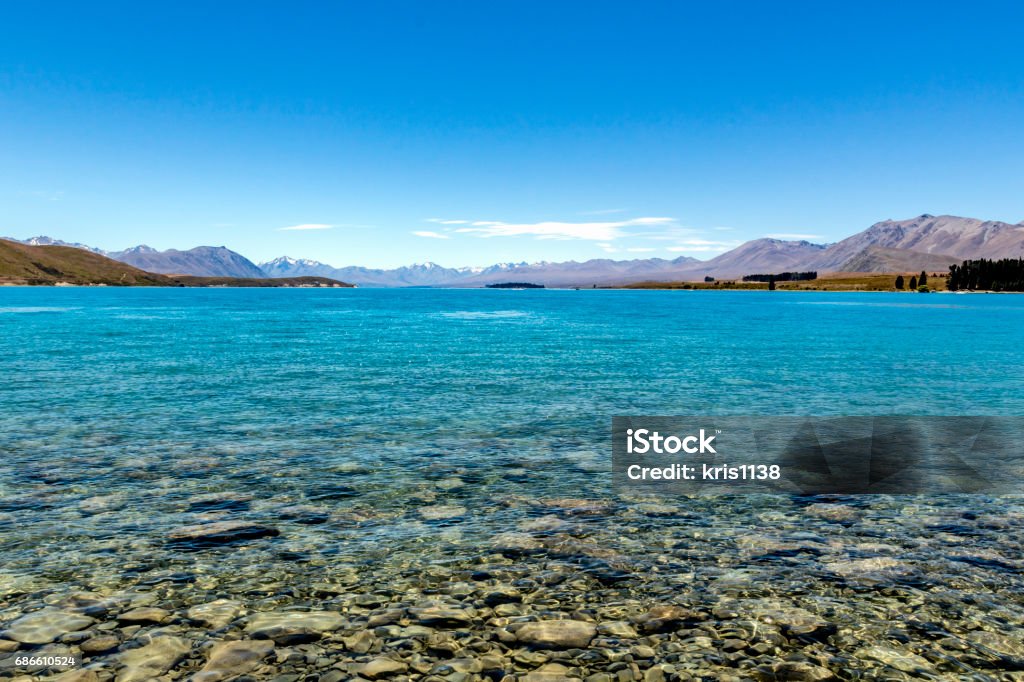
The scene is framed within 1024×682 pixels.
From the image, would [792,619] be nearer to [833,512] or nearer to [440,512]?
[833,512]

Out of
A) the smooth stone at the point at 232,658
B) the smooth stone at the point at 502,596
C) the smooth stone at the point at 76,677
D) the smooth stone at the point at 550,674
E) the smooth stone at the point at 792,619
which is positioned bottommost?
the smooth stone at the point at 502,596

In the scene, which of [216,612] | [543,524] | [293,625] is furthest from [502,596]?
[216,612]

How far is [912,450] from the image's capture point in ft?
83.7

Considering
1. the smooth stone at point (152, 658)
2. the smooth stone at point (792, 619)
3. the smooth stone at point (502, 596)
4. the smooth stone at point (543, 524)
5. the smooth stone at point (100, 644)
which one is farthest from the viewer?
the smooth stone at point (543, 524)

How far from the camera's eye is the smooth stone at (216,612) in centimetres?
1122

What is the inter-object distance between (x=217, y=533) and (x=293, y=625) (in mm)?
5607

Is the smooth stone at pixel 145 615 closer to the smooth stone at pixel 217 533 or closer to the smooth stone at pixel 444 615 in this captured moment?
the smooth stone at pixel 217 533

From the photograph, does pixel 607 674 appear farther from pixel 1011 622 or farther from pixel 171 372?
pixel 171 372

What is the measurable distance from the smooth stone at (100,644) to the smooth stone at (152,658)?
0.42 metres

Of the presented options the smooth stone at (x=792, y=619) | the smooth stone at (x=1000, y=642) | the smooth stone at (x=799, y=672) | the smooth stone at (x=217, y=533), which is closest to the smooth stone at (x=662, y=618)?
the smooth stone at (x=792, y=619)

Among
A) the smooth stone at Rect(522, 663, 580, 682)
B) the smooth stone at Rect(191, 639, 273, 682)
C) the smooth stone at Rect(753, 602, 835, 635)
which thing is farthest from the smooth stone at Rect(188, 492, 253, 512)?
the smooth stone at Rect(753, 602, 835, 635)

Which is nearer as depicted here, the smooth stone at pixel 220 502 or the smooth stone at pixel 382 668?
the smooth stone at pixel 382 668

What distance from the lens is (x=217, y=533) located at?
15.6 meters

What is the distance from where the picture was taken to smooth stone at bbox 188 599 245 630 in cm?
1122
